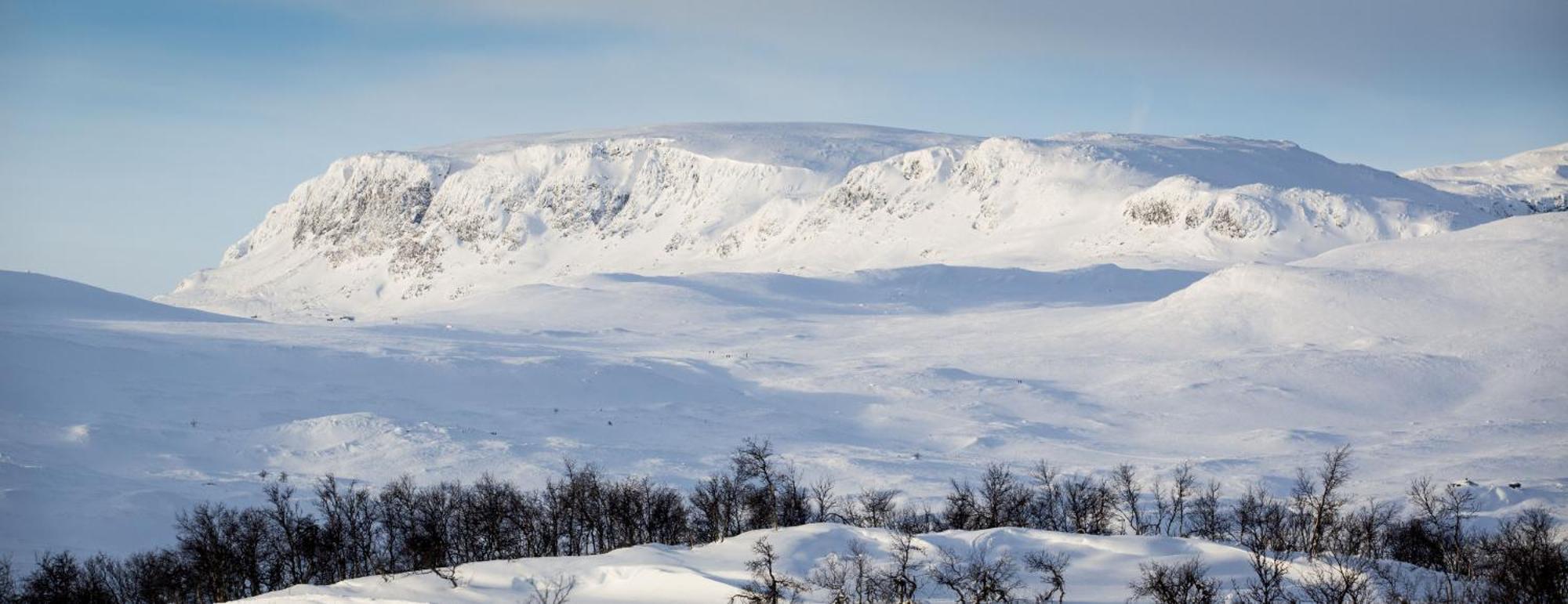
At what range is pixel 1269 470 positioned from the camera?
226 ft

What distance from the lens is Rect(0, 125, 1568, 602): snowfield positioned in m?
61.1

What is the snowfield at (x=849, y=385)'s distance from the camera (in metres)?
61.1

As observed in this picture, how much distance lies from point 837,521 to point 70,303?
308 feet

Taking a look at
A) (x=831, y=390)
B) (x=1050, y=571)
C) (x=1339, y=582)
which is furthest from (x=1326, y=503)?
(x=831, y=390)

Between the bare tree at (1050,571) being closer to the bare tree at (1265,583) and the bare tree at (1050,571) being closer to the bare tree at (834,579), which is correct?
the bare tree at (1265,583)

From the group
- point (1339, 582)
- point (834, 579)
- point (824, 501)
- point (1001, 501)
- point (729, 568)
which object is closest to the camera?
point (1339, 582)

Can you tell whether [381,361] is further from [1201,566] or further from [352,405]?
Answer: [1201,566]

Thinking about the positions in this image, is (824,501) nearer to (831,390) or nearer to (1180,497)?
(1180,497)

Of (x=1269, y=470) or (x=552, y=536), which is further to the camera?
(x=1269, y=470)

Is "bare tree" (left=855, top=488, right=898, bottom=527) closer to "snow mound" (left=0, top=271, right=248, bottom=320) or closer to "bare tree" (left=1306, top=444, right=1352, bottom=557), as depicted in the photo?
"bare tree" (left=1306, top=444, right=1352, bottom=557)

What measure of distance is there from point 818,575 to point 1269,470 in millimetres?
41070

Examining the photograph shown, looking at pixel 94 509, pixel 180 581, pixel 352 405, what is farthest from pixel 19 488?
pixel 352 405

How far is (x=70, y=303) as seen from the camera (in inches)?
4574

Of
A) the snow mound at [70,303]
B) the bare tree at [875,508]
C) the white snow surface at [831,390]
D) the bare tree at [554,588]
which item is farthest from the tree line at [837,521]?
the snow mound at [70,303]
